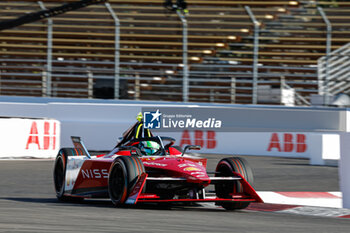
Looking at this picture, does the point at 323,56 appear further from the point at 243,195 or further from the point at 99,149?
the point at 243,195

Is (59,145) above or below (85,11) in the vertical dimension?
below

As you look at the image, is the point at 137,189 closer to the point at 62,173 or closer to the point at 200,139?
the point at 62,173

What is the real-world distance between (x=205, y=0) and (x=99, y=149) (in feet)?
26.2

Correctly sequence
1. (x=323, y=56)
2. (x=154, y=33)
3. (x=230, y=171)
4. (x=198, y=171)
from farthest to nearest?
(x=154, y=33) → (x=323, y=56) → (x=230, y=171) → (x=198, y=171)

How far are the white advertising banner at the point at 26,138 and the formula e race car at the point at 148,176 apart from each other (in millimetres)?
7492

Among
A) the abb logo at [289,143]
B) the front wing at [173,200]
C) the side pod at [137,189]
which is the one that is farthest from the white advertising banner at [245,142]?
the side pod at [137,189]

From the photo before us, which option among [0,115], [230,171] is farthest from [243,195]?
[0,115]

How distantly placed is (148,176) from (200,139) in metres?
10.3

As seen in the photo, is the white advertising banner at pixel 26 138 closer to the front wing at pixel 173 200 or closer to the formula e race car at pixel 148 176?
the formula e race car at pixel 148 176

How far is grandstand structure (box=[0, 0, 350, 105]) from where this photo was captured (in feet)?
67.4

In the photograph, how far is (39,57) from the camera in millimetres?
22250

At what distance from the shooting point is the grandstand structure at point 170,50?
809 inches

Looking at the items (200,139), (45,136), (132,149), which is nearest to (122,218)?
(132,149)

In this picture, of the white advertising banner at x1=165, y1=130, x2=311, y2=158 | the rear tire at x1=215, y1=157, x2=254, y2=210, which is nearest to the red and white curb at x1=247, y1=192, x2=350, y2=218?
the rear tire at x1=215, y1=157, x2=254, y2=210
